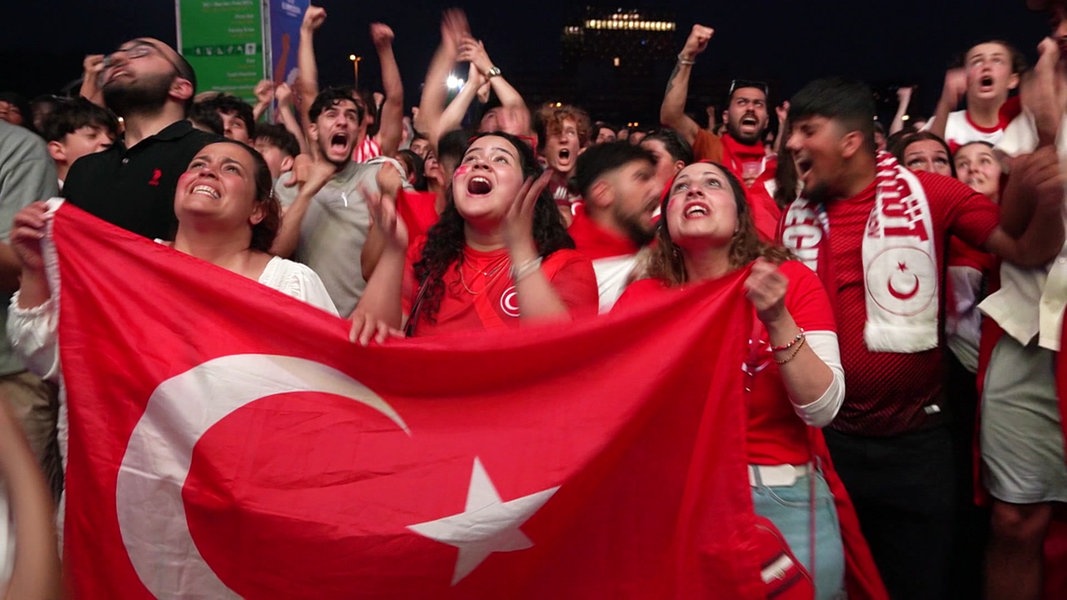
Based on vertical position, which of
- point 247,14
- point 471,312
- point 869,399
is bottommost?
point 869,399

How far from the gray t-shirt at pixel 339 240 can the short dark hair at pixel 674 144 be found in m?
1.26

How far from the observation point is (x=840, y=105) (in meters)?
3.42

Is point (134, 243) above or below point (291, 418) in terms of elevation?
above

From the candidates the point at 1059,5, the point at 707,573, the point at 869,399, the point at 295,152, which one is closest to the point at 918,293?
the point at 869,399

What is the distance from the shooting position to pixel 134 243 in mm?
2869

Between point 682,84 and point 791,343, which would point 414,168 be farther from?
point 791,343

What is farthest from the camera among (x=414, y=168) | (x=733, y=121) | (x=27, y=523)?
(x=414, y=168)

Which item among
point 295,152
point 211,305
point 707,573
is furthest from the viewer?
point 295,152

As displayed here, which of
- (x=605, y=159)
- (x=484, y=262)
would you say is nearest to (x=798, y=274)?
(x=484, y=262)

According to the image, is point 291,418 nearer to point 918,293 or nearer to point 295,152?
point 918,293

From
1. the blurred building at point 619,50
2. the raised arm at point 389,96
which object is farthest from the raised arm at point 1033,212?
the blurred building at point 619,50

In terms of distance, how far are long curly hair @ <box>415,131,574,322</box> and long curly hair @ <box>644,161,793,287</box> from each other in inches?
14.6

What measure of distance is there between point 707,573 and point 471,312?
112 cm

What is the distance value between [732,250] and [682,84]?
280 cm
